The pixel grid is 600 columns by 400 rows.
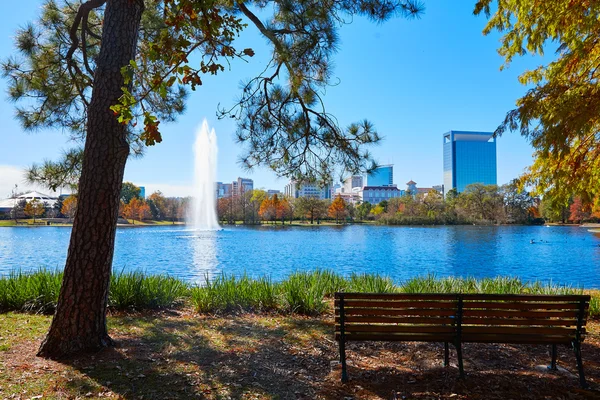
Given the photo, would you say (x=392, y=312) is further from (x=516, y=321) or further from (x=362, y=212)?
(x=362, y=212)

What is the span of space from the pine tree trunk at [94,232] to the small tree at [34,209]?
7572 centimetres

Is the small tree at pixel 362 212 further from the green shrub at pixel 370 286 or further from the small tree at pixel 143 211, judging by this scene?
the green shrub at pixel 370 286

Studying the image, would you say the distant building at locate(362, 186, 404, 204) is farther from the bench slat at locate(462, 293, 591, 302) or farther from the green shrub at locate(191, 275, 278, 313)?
the bench slat at locate(462, 293, 591, 302)

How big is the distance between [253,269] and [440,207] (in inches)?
2400

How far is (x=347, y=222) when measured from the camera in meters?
78.6

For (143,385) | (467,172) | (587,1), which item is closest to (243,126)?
(143,385)

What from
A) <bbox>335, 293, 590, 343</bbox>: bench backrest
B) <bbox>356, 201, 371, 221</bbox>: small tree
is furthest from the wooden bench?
<bbox>356, 201, 371, 221</bbox>: small tree

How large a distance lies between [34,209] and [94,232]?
7637 cm

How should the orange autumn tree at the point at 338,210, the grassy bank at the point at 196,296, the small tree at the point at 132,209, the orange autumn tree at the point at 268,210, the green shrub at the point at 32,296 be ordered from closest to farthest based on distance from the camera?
the green shrub at the point at 32,296 → the grassy bank at the point at 196,296 → the orange autumn tree at the point at 268,210 → the small tree at the point at 132,209 → the orange autumn tree at the point at 338,210

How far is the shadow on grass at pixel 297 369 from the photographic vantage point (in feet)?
9.61

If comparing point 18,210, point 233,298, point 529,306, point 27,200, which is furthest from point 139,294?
point 27,200

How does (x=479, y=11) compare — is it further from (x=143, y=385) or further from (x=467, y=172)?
(x=467, y=172)

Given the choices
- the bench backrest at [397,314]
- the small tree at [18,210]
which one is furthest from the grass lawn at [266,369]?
the small tree at [18,210]

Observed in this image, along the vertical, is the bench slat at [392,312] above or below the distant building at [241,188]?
below
